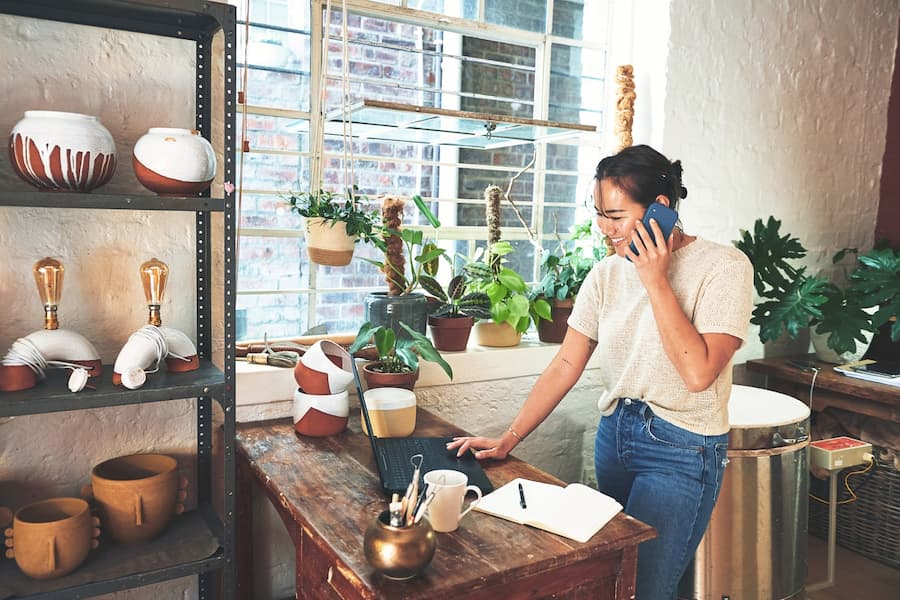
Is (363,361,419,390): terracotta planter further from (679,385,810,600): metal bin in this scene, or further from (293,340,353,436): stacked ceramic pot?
(679,385,810,600): metal bin

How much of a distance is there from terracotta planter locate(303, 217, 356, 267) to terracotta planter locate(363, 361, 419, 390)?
0.38 m

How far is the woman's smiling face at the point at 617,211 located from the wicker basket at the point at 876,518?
86.0 inches

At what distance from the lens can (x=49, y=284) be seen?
1922mm

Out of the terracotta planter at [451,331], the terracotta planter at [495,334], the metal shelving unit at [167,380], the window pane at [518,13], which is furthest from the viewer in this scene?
the window pane at [518,13]

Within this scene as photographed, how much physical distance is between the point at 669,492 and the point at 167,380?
1.33 meters

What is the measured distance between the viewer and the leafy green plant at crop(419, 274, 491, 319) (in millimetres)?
2959

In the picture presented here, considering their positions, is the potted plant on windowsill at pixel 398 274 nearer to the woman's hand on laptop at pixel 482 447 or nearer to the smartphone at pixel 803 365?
the woman's hand on laptop at pixel 482 447

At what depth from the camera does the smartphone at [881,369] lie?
11.2 ft

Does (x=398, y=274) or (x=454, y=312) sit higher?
(x=398, y=274)

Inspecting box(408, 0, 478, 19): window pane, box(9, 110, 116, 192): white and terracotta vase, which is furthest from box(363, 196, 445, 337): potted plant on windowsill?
box(9, 110, 116, 192): white and terracotta vase

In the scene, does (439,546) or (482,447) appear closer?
(439,546)

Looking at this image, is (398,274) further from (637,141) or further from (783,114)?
(783,114)

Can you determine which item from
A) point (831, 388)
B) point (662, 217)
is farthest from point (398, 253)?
point (831, 388)

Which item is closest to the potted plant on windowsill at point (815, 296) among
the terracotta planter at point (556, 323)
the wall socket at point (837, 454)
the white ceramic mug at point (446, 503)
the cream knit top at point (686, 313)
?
the wall socket at point (837, 454)
